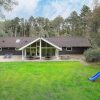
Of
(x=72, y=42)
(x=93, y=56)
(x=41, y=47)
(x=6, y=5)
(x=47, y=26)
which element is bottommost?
(x=93, y=56)

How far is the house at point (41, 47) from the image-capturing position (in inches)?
1711

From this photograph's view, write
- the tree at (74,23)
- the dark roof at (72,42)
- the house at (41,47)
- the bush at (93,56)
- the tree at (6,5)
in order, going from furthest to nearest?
the tree at (74,23) < the dark roof at (72,42) < the house at (41,47) < the bush at (93,56) < the tree at (6,5)

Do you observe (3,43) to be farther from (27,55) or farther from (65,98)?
(65,98)

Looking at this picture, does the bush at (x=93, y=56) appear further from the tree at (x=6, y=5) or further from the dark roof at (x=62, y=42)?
the tree at (x=6, y=5)

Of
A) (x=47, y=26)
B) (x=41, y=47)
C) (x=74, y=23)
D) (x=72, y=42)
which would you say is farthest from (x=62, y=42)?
(x=47, y=26)

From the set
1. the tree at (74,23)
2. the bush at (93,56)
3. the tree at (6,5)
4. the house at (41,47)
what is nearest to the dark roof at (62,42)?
the house at (41,47)

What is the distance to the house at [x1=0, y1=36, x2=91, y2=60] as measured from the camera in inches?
1711

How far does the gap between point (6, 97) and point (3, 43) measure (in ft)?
122

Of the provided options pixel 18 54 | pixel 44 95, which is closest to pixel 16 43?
pixel 18 54

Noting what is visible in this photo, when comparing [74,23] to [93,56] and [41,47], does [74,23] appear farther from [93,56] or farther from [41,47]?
[93,56]

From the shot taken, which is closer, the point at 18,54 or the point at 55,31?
the point at 18,54

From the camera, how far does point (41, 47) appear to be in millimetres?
43719

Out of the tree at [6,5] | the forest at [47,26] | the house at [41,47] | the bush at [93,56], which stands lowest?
the bush at [93,56]

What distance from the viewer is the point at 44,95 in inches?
540
